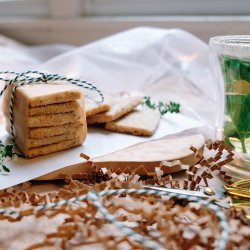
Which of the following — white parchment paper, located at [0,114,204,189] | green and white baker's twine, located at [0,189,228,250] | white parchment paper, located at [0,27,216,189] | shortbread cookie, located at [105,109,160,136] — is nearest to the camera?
green and white baker's twine, located at [0,189,228,250]

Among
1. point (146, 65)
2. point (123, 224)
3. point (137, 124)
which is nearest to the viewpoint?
point (123, 224)

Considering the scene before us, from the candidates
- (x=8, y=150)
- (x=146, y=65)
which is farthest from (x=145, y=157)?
(x=146, y=65)

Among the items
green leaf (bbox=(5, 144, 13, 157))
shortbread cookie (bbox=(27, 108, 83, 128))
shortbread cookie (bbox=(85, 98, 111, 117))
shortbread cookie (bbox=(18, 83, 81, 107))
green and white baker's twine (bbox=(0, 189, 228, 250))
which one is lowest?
green leaf (bbox=(5, 144, 13, 157))

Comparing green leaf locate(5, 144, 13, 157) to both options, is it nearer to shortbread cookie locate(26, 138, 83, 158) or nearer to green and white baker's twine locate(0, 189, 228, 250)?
shortbread cookie locate(26, 138, 83, 158)

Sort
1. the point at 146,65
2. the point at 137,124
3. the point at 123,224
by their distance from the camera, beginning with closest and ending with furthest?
the point at 123,224 → the point at 137,124 → the point at 146,65

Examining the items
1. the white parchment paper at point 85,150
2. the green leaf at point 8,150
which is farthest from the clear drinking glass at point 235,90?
the green leaf at point 8,150

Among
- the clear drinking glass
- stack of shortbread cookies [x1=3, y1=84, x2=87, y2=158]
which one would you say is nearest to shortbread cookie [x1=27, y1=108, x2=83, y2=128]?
stack of shortbread cookies [x1=3, y1=84, x2=87, y2=158]

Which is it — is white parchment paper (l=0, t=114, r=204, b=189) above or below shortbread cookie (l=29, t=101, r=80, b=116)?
below

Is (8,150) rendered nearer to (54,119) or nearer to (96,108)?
(54,119)
